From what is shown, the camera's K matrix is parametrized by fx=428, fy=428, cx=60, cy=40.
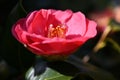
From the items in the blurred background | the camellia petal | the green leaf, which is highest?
the camellia petal

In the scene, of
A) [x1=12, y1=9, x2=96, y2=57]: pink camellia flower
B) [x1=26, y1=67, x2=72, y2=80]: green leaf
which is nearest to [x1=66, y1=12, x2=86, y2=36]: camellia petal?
[x1=12, y1=9, x2=96, y2=57]: pink camellia flower

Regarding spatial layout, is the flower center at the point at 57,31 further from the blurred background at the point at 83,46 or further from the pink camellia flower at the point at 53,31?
the blurred background at the point at 83,46

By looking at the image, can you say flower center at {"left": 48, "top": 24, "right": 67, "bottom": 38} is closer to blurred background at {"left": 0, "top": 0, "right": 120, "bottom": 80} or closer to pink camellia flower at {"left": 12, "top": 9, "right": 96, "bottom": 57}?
pink camellia flower at {"left": 12, "top": 9, "right": 96, "bottom": 57}

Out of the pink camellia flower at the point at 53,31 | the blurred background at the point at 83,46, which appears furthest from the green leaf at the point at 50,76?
the blurred background at the point at 83,46

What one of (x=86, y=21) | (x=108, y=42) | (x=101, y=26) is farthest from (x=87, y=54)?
(x=86, y=21)

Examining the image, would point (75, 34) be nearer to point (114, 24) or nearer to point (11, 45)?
point (11, 45)

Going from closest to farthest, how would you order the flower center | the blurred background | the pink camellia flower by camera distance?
the pink camellia flower → the flower center → the blurred background

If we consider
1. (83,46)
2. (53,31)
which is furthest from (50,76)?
(83,46)
